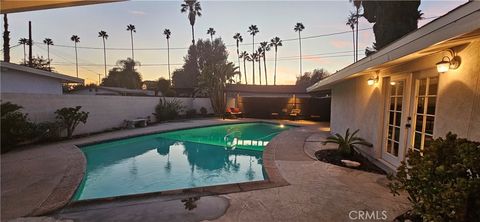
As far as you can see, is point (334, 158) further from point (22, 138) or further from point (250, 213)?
point (22, 138)

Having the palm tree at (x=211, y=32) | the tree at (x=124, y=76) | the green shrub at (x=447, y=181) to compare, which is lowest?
the green shrub at (x=447, y=181)

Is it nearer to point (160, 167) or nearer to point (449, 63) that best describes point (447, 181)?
point (449, 63)

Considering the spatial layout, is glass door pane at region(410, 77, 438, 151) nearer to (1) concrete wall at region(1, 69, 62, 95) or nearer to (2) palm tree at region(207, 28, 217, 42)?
(1) concrete wall at region(1, 69, 62, 95)

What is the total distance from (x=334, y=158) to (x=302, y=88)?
18.0 meters

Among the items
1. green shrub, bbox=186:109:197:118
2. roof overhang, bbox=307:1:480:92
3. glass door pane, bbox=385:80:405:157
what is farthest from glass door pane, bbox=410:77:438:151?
green shrub, bbox=186:109:197:118

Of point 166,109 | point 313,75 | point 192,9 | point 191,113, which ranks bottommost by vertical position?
point 191,113

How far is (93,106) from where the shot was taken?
32.9 feet

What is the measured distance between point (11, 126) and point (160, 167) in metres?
4.80

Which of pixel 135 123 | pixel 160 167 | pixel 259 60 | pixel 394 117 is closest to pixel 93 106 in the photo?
pixel 135 123

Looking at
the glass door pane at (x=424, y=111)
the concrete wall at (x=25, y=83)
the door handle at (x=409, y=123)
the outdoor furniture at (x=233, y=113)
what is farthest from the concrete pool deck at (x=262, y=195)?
the outdoor furniture at (x=233, y=113)

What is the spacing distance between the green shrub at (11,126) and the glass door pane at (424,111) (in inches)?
410

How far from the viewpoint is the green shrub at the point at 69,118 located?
8.23 m

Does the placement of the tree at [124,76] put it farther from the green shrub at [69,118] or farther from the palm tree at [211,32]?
the green shrub at [69,118]

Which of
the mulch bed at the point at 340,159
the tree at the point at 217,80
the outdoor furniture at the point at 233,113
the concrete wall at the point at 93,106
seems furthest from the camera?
the tree at the point at 217,80
